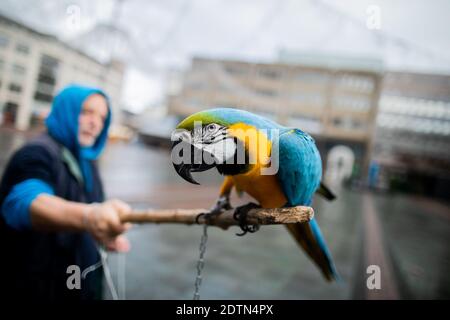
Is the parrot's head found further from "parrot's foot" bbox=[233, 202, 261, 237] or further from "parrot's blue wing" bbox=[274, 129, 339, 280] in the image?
"parrot's foot" bbox=[233, 202, 261, 237]

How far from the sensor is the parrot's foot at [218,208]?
0.94 meters

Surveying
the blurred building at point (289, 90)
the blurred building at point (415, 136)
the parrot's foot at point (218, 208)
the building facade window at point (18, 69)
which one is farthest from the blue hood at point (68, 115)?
the blurred building at point (415, 136)

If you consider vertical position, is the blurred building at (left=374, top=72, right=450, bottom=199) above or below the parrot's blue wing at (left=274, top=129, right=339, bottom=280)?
above

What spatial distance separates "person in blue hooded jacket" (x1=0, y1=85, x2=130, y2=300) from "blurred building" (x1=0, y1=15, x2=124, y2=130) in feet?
4.87

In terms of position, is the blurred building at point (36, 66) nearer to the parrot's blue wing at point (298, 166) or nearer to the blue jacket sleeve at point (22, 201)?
the blue jacket sleeve at point (22, 201)

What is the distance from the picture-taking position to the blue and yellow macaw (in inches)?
23.3

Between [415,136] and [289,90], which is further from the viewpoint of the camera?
[415,136]

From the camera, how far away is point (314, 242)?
0.99m

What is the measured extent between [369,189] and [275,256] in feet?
58.2

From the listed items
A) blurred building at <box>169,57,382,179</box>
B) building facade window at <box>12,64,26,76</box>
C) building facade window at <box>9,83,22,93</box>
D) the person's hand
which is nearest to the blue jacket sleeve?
the person's hand

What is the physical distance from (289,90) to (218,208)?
1499cm

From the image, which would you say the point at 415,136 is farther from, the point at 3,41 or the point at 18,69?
the point at 3,41

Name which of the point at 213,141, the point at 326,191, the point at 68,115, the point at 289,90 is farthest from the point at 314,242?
the point at 289,90
